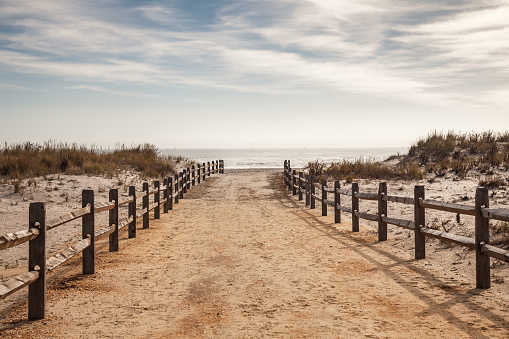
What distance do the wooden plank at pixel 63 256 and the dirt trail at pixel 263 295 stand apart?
0.60m

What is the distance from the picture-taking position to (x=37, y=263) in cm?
546

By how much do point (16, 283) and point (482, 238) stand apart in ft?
20.4

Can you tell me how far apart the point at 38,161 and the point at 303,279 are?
752 inches

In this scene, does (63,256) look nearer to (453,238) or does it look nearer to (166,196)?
(453,238)

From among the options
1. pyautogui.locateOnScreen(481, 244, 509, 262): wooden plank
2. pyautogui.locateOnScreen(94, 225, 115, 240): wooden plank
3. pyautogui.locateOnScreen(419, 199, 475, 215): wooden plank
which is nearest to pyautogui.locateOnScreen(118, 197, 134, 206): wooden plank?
pyautogui.locateOnScreen(94, 225, 115, 240): wooden plank

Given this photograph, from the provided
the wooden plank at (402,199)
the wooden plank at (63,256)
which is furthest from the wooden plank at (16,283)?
the wooden plank at (402,199)

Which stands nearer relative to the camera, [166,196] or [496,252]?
[496,252]

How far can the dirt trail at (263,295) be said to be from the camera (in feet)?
16.5

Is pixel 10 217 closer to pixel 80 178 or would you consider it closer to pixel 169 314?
pixel 80 178

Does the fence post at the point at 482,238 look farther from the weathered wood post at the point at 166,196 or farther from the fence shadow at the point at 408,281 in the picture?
the weathered wood post at the point at 166,196

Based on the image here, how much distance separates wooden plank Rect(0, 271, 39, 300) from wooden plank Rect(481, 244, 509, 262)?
5919 mm

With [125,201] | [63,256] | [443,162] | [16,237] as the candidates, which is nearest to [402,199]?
[125,201]

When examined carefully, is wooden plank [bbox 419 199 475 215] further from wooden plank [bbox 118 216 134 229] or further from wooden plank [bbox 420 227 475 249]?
wooden plank [bbox 118 216 134 229]

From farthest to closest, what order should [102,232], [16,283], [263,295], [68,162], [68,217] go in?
[68,162], [102,232], [68,217], [263,295], [16,283]
